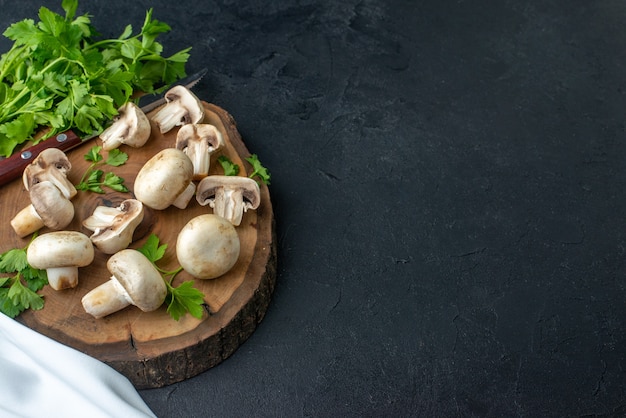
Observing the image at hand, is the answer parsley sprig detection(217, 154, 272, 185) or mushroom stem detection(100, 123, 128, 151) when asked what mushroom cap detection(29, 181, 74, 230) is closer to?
mushroom stem detection(100, 123, 128, 151)

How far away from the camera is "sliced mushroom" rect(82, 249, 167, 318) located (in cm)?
185

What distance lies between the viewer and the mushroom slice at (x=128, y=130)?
7.08 ft

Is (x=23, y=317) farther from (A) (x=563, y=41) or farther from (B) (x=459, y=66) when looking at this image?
(A) (x=563, y=41)

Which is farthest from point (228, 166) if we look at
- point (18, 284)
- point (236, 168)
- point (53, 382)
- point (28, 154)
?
point (53, 382)

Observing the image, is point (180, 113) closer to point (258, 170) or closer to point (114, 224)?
point (258, 170)

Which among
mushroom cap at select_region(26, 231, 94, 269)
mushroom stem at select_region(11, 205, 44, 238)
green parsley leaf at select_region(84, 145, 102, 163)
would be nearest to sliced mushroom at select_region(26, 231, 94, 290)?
mushroom cap at select_region(26, 231, 94, 269)

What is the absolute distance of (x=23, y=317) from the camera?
6.19ft

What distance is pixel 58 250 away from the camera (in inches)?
73.4

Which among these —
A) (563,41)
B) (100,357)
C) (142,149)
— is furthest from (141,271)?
(563,41)

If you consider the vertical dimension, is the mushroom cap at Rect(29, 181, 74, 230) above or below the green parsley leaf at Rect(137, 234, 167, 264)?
above

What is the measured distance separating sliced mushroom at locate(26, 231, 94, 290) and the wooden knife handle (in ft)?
0.95

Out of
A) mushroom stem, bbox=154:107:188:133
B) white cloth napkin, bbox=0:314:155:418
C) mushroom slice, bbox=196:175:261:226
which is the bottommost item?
white cloth napkin, bbox=0:314:155:418

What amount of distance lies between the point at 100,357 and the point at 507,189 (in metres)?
1.50


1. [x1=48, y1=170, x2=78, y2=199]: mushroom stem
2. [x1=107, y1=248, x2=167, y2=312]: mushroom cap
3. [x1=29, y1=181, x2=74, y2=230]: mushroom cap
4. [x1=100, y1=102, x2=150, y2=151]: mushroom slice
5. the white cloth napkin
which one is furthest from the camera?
[x1=100, y1=102, x2=150, y2=151]: mushroom slice
